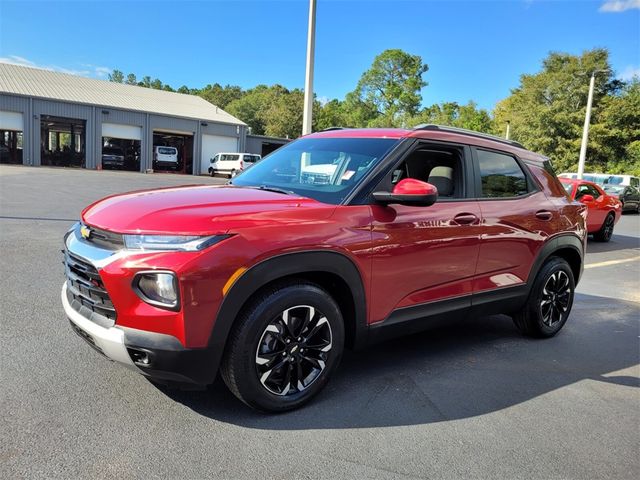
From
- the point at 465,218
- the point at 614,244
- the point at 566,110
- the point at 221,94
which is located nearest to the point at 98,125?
the point at 614,244

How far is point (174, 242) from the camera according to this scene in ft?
8.55

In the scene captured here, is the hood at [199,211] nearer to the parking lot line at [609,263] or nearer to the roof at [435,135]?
the roof at [435,135]

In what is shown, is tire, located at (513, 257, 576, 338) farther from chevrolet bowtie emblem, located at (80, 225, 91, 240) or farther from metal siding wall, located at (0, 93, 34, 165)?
metal siding wall, located at (0, 93, 34, 165)

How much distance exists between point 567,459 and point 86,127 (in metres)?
36.7

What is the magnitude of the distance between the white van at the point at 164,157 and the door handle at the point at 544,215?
35631 millimetres

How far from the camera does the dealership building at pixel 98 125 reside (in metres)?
31.8

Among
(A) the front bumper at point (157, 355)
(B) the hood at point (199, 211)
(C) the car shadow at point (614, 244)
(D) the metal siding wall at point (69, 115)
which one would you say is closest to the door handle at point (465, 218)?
(B) the hood at point (199, 211)

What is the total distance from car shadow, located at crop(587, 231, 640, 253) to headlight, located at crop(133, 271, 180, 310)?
11308mm

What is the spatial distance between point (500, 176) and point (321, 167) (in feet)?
5.56

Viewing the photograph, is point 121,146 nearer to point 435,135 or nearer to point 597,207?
point 597,207

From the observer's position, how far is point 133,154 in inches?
1438

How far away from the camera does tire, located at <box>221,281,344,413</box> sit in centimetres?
281

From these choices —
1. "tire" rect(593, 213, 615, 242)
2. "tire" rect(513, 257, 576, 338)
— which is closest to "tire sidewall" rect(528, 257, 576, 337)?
"tire" rect(513, 257, 576, 338)

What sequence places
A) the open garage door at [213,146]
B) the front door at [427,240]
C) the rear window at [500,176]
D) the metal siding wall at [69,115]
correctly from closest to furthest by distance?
1. the front door at [427,240]
2. the rear window at [500,176]
3. the metal siding wall at [69,115]
4. the open garage door at [213,146]
